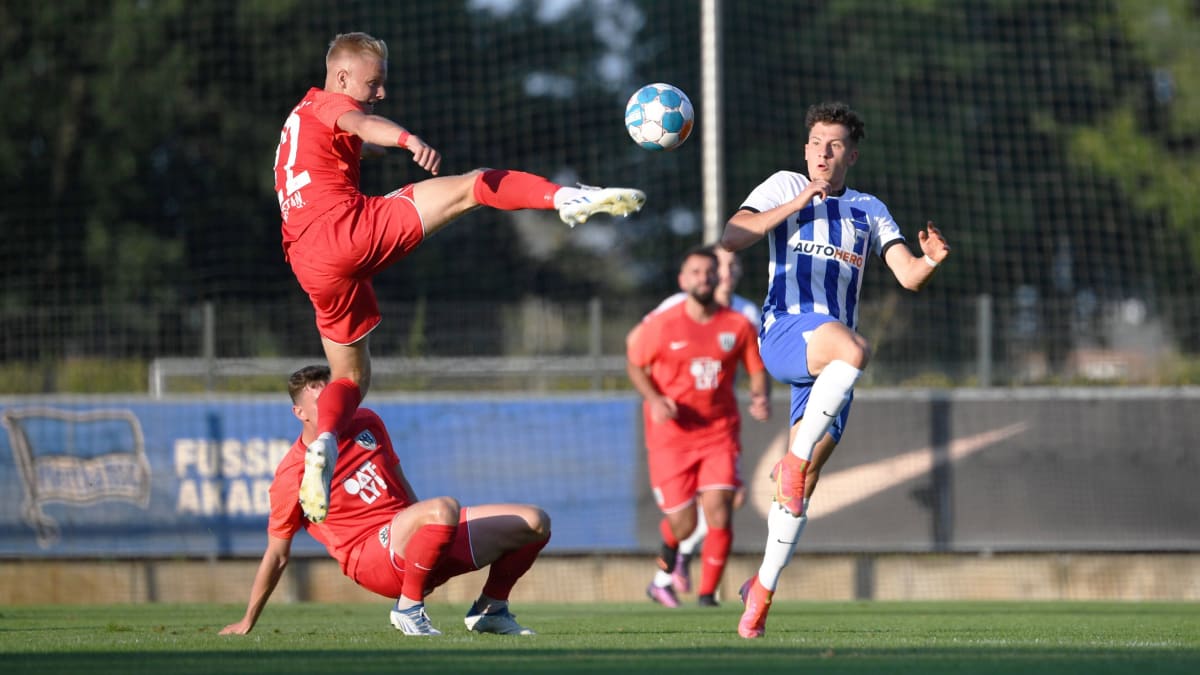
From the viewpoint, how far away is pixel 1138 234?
80.1 feet

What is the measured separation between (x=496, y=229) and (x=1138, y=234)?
36.5 feet

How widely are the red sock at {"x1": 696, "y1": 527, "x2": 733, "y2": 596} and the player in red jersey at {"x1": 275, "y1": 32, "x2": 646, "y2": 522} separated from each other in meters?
3.99

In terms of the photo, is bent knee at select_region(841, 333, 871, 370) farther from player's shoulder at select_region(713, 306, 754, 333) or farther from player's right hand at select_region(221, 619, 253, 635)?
player's shoulder at select_region(713, 306, 754, 333)

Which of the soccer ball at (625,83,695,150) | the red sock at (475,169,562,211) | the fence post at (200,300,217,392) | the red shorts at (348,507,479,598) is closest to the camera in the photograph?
the red sock at (475,169,562,211)

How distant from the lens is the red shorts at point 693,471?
34.1 feet

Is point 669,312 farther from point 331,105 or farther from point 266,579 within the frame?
point 266,579

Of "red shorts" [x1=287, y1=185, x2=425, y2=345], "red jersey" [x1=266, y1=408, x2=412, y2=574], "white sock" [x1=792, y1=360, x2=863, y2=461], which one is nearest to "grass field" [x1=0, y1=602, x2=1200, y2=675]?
"red jersey" [x1=266, y1=408, x2=412, y2=574]

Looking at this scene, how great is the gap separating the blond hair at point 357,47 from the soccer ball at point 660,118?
3.97 feet

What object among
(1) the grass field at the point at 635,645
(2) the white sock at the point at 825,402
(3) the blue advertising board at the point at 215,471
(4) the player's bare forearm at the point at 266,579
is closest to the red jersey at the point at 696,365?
(1) the grass field at the point at 635,645

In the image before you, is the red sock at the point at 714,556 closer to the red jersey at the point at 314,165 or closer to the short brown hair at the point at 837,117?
the short brown hair at the point at 837,117

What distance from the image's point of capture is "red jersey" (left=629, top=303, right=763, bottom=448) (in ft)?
34.8

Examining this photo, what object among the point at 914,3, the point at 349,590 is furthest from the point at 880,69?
the point at 349,590

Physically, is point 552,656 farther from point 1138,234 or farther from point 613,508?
point 1138,234

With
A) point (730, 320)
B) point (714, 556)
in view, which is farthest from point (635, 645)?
point (730, 320)
